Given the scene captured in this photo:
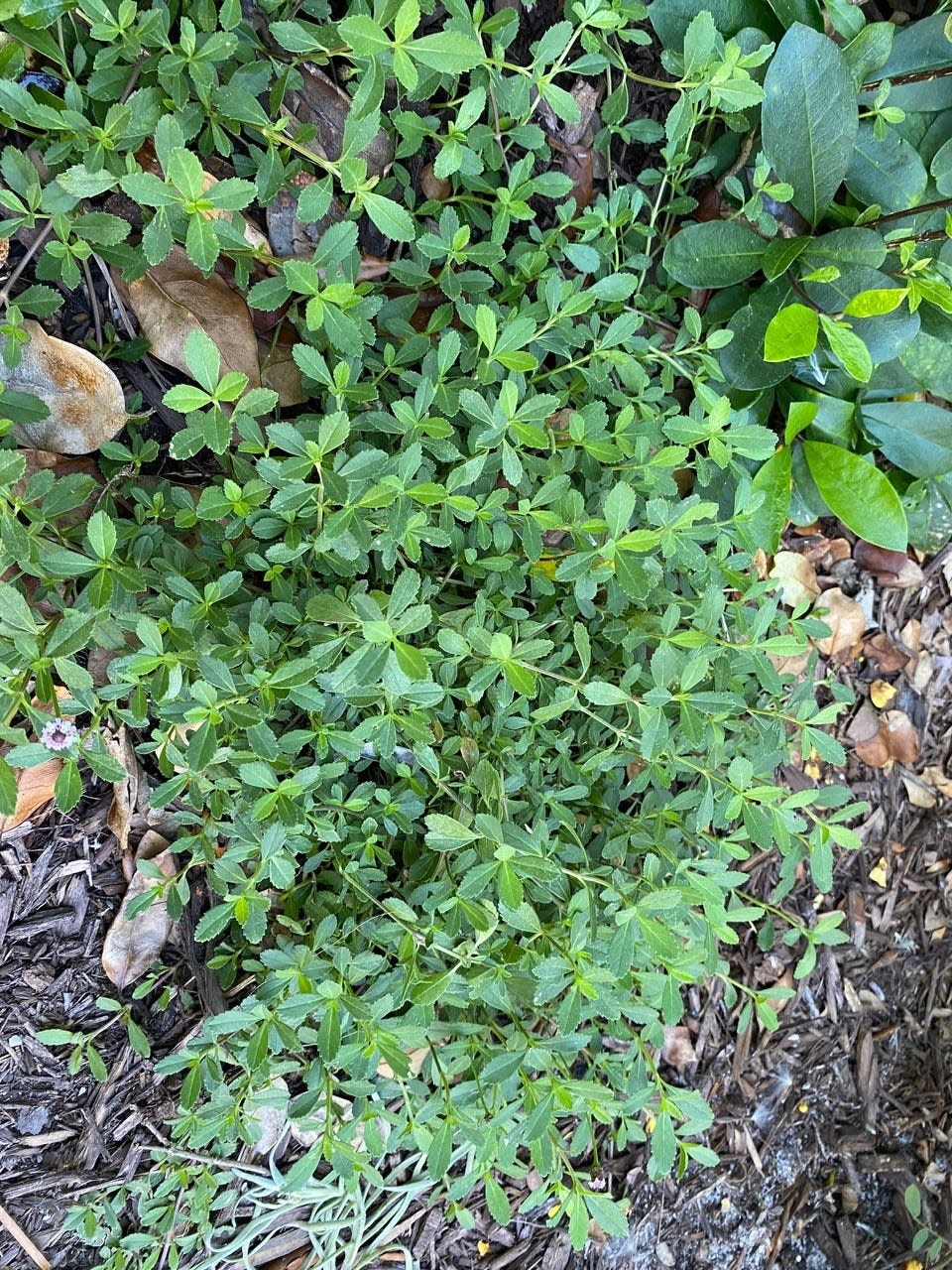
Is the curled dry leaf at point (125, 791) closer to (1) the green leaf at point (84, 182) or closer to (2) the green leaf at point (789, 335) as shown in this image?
(1) the green leaf at point (84, 182)

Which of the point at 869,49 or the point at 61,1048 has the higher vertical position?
the point at 869,49

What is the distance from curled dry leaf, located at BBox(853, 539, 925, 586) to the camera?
2439 millimetres

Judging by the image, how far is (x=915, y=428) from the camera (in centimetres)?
216

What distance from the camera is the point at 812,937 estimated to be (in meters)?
1.86

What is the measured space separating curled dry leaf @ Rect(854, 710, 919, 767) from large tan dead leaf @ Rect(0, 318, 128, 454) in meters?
1.95

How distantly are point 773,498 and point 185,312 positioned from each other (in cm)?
121

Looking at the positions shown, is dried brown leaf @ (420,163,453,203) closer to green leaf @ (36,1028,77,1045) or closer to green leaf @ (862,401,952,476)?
green leaf @ (862,401,952,476)

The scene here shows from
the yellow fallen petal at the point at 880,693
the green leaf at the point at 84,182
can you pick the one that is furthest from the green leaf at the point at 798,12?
the yellow fallen petal at the point at 880,693

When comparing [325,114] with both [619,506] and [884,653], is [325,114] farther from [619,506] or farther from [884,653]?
[884,653]

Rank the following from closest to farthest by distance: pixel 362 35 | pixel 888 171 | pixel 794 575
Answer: pixel 362 35 → pixel 888 171 → pixel 794 575

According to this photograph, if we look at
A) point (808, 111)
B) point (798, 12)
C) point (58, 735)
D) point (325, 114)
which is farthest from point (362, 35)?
point (798, 12)

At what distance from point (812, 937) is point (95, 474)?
1584 millimetres

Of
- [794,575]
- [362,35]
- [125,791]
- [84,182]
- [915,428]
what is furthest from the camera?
[794,575]

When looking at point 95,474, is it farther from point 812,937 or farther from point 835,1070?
point 835,1070
